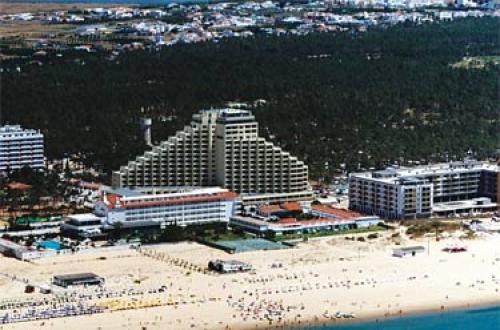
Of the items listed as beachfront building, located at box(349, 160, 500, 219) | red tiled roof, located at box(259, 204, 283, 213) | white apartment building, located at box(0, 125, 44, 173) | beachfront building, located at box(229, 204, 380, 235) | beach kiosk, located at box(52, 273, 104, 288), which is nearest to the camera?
beach kiosk, located at box(52, 273, 104, 288)

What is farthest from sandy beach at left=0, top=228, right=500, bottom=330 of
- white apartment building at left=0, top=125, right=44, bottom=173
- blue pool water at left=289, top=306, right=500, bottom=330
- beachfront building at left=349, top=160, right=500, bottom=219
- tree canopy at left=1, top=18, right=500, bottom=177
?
white apartment building at left=0, top=125, right=44, bottom=173

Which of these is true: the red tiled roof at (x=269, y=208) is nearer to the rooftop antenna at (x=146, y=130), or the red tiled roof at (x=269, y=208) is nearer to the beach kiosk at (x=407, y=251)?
the beach kiosk at (x=407, y=251)

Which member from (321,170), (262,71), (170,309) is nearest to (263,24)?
(262,71)

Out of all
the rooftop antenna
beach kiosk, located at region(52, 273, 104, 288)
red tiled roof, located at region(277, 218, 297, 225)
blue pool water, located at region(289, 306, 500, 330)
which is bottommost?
blue pool water, located at region(289, 306, 500, 330)

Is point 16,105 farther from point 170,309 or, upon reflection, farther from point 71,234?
point 170,309

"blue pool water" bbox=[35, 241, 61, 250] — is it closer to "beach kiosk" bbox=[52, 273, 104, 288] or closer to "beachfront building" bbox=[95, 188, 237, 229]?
"beachfront building" bbox=[95, 188, 237, 229]

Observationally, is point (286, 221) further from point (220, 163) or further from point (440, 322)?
point (440, 322)

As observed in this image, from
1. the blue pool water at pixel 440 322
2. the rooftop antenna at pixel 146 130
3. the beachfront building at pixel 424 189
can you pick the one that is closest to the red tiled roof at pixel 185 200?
the beachfront building at pixel 424 189
